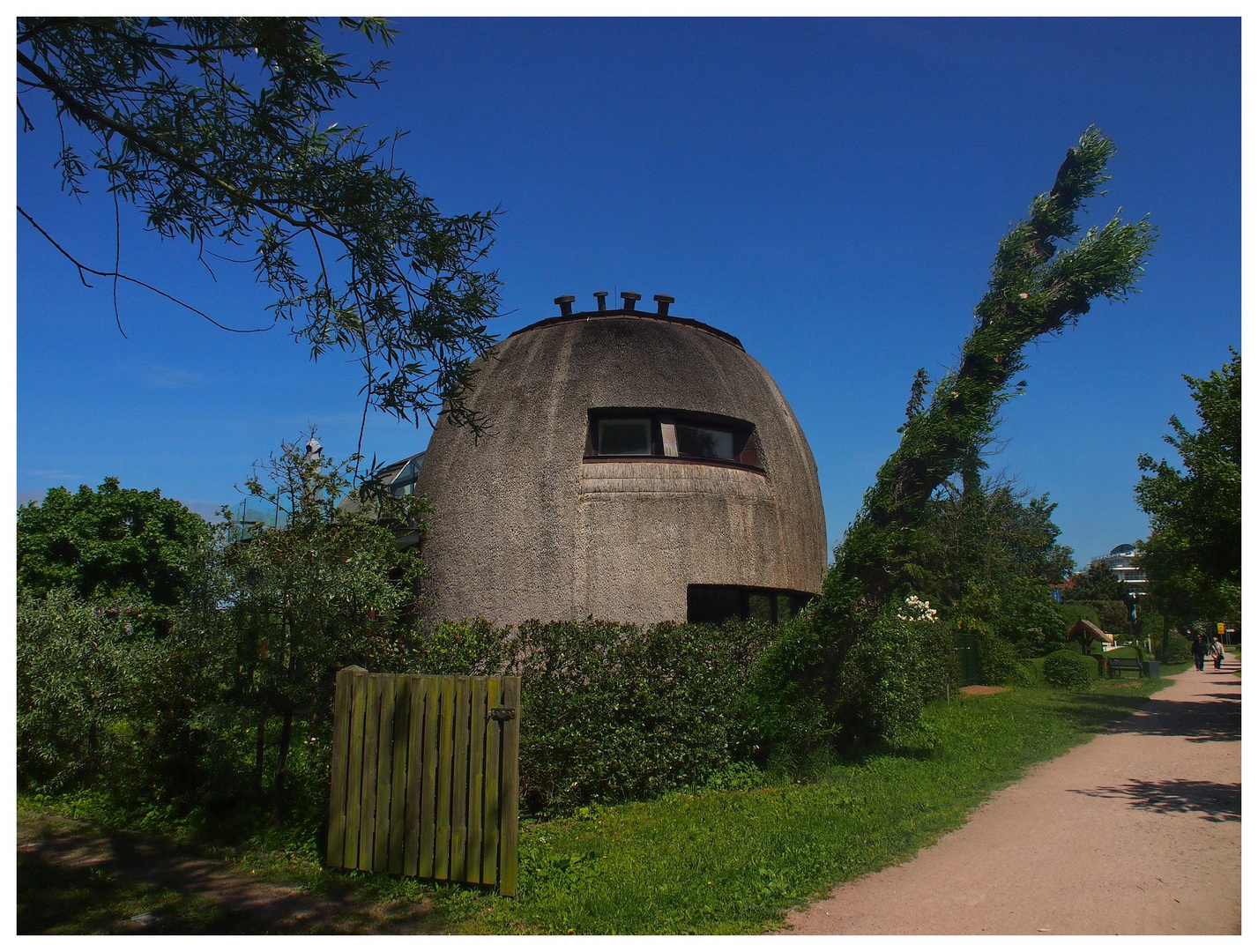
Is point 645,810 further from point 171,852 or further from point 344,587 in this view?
point 171,852

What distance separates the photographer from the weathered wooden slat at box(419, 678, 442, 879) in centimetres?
589

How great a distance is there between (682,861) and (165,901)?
12.1 feet

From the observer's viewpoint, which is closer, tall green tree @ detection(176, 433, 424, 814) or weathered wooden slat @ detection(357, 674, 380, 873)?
weathered wooden slat @ detection(357, 674, 380, 873)

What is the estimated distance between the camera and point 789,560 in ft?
42.0

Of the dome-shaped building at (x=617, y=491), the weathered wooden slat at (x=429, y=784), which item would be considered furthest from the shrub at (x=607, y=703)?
the dome-shaped building at (x=617, y=491)

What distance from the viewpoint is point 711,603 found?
1191 cm

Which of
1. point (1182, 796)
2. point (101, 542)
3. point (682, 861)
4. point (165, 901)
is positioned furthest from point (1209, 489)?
point (101, 542)

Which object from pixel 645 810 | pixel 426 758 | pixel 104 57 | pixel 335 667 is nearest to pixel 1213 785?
pixel 645 810

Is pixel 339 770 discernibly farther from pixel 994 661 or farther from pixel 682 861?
pixel 994 661

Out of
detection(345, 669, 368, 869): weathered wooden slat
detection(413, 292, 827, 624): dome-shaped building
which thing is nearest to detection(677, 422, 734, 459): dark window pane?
detection(413, 292, 827, 624): dome-shaped building

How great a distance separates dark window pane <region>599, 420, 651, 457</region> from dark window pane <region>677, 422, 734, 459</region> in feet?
1.74

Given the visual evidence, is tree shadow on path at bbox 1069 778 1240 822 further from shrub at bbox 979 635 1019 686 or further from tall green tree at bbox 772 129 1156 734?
shrub at bbox 979 635 1019 686

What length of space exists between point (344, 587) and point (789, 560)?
24.0 ft

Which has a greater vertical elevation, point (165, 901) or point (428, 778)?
point (428, 778)
